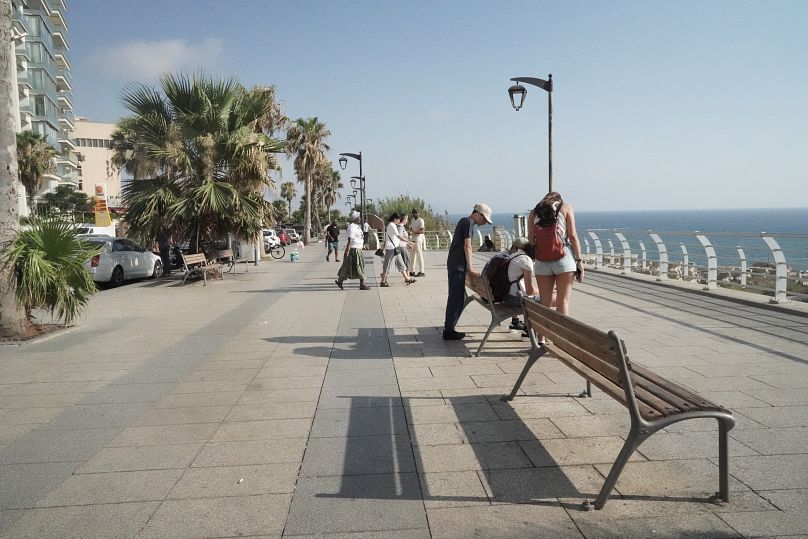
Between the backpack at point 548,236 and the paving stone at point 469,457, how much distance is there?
268 cm

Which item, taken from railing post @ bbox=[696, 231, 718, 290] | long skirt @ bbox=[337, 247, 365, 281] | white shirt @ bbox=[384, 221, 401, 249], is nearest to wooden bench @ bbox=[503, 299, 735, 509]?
railing post @ bbox=[696, 231, 718, 290]

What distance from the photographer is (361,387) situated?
17.9 feet

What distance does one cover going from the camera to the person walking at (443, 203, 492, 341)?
23.6 feet

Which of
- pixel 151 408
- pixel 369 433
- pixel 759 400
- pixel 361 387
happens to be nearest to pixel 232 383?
pixel 151 408

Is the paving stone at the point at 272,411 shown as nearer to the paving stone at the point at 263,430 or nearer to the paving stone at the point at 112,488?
the paving stone at the point at 263,430

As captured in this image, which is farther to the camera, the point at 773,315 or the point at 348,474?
the point at 773,315

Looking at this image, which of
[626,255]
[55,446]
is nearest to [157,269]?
[626,255]

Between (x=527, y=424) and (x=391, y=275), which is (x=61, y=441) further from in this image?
(x=391, y=275)

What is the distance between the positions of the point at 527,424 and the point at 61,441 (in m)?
3.15

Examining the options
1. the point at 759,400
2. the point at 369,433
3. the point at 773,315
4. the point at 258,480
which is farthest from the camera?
the point at 773,315

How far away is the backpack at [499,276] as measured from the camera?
22.8 feet

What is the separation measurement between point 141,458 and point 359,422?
4.65 feet

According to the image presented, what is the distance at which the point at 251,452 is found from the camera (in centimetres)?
401

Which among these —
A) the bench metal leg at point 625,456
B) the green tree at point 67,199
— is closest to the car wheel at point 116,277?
the bench metal leg at point 625,456
